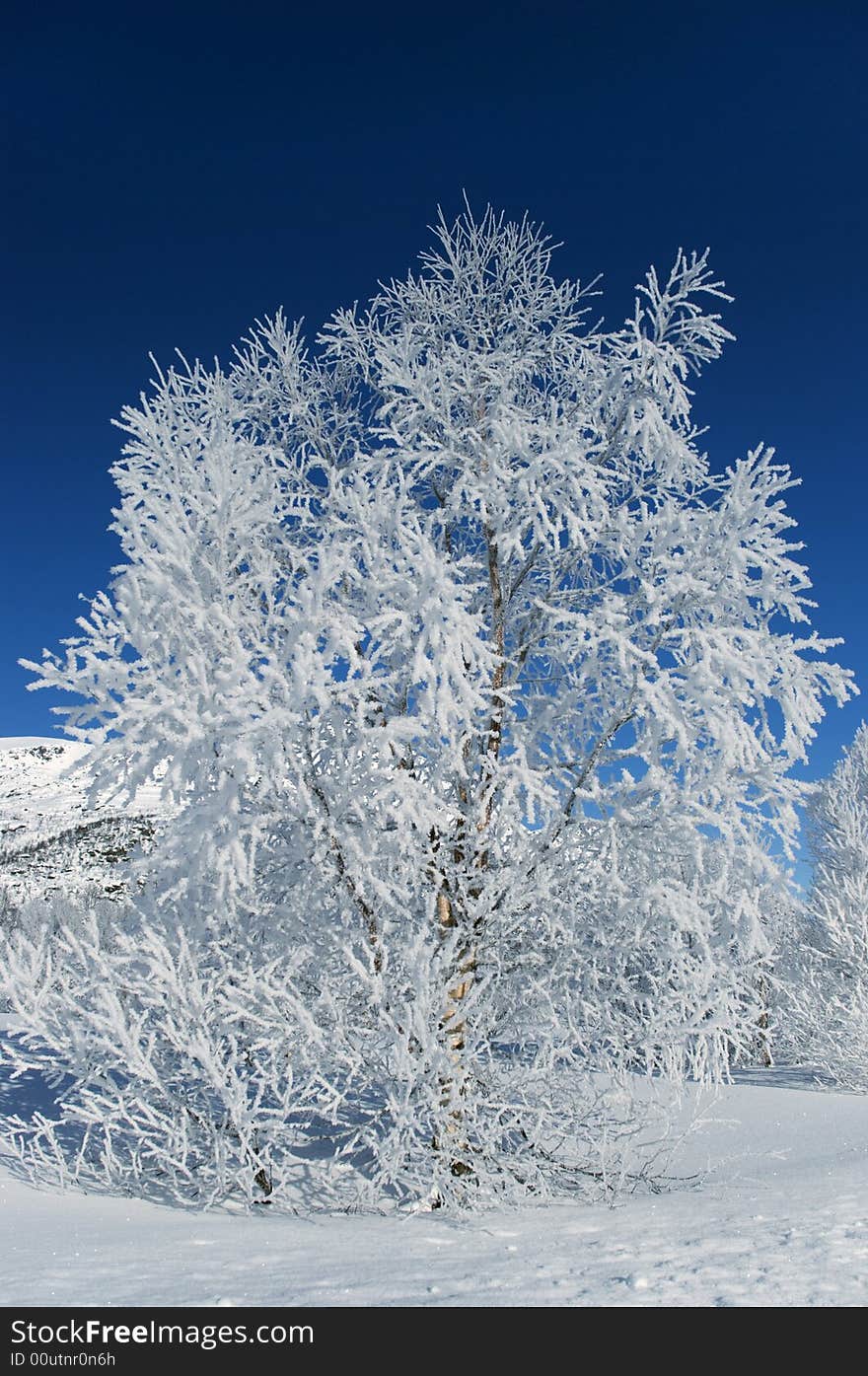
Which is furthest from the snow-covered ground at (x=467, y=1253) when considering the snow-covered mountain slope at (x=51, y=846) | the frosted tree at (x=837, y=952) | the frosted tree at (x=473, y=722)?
the snow-covered mountain slope at (x=51, y=846)

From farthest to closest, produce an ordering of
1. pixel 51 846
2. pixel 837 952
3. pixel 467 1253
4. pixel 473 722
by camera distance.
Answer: pixel 51 846 → pixel 837 952 → pixel 473 722 → pixel 467 1253

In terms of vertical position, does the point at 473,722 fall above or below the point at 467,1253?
above

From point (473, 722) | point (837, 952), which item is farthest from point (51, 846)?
point (473, 722)

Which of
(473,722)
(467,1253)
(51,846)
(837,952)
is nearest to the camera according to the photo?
(467,1253)

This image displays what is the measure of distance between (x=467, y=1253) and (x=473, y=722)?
3137mm

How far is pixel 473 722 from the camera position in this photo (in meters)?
6.12

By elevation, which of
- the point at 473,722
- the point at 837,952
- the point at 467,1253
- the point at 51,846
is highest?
the point at 51,846

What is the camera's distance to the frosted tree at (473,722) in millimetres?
4840

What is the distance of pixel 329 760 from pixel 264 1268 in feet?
8.83

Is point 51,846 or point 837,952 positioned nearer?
point 837,952

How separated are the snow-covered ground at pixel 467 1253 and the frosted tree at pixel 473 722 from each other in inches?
23.2

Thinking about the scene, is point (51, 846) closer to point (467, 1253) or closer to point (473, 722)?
point (473, 722)

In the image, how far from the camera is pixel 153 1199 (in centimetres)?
592
